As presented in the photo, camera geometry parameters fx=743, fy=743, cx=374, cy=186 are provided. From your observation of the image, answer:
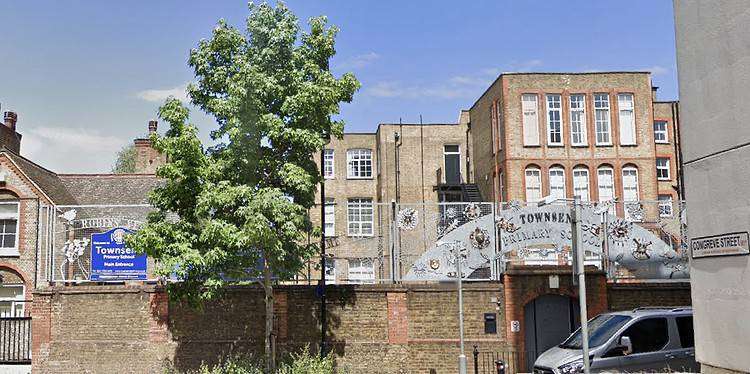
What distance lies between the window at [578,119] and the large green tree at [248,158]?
1934cm

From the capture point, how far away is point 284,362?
18.2 meters

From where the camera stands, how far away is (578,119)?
3434cm

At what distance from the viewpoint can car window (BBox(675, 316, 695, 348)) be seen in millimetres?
14336

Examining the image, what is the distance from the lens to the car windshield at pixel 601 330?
14352 millimetres

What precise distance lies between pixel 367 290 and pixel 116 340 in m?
6.47

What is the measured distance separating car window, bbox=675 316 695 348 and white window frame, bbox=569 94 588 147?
20.6 meters

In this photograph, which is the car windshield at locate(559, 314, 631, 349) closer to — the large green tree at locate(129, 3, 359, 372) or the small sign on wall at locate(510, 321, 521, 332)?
the small sign on wall at locate(510, 321, 521, 332)

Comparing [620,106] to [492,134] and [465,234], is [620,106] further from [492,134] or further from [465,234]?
[465,234]

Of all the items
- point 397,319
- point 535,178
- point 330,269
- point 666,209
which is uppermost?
point 535,178

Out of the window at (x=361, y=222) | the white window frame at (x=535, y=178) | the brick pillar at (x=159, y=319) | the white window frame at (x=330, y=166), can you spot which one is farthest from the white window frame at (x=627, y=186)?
the brick pillar at (x=159, y=319)

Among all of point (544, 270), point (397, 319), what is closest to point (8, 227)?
point (397, 319)

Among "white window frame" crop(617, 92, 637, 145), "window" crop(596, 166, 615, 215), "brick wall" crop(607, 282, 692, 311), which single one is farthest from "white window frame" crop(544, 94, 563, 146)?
"brick wall" crop(607, 282, 692, 311)

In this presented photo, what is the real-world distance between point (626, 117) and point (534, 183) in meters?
5.27

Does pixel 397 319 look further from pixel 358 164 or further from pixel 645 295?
pixel 358 164
